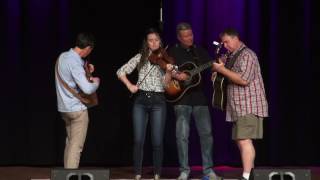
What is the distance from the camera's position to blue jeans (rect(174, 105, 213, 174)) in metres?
6.79

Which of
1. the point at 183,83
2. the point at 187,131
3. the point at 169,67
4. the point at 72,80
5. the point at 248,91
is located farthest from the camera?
the point at 187,131

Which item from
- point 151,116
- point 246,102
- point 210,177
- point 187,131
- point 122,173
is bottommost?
point 122,173

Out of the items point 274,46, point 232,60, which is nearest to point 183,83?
point 232,60

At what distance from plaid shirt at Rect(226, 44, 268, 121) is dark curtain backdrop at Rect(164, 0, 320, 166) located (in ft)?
5.39

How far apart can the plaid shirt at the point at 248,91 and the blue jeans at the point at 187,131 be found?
55 centimetres

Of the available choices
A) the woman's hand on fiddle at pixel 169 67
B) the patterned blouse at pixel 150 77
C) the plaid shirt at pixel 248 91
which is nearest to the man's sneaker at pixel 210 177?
the plaid shirt at pixel 248 91

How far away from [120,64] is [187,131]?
57.5 inches

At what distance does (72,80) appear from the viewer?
621 cm

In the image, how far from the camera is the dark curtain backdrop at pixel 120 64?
7855mm

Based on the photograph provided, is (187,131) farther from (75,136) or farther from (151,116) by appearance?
(75,136)

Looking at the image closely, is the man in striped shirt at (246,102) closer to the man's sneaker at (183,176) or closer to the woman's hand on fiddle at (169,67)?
the woman's hand on fiddle at (169,67)

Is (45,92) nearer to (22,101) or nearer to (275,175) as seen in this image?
(22,101)

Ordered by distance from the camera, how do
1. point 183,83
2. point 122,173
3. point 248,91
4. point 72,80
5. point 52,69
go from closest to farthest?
point 72,80
point 248,91
point 183,83
point 122,173
point 52,69

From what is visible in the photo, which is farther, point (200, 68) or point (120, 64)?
point (120, 64)
